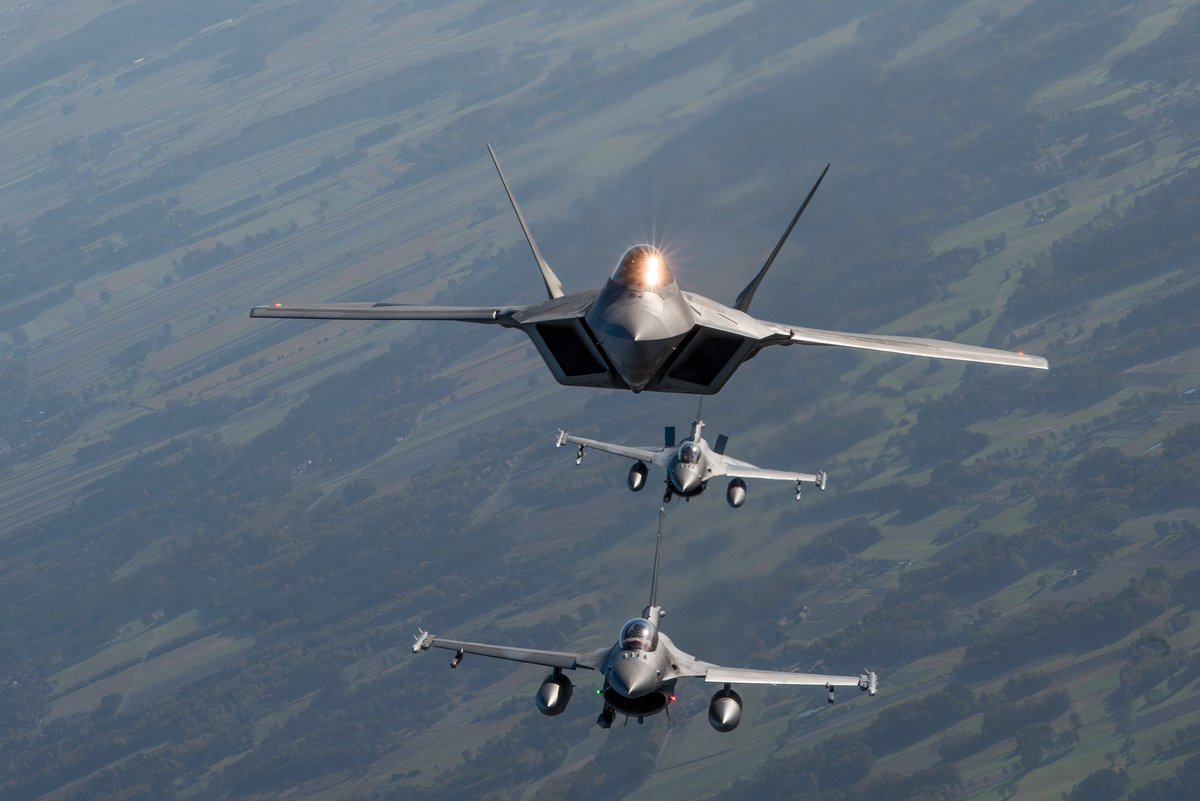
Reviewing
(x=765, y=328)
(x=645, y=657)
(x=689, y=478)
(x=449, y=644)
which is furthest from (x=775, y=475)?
(x=765, y=328)

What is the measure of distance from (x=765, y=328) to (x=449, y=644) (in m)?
24.8

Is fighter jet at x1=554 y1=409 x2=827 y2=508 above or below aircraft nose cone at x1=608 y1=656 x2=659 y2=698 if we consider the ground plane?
above

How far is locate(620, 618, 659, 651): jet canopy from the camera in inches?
2901

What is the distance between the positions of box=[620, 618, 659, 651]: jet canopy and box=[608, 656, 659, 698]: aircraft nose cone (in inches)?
34.0

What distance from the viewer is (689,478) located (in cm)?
9144

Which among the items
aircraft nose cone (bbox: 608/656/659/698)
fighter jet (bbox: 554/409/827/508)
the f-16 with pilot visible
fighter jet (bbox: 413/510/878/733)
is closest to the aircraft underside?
the f-16 with pilot visible

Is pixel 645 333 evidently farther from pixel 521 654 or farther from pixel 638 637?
pixel 521 654

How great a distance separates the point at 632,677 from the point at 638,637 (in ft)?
8.65

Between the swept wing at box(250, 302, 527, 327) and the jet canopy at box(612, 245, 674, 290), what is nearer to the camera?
the jet canopy at box(612, 245, 674, 290)

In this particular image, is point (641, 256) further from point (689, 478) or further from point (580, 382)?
point (689, 478)

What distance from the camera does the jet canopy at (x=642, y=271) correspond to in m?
56.3

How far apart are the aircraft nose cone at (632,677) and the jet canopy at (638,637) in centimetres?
86

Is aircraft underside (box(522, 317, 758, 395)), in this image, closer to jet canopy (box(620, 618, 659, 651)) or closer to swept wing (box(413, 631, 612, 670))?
swept wing (box(413, 631, 612, 670))

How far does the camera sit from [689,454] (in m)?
92.5
